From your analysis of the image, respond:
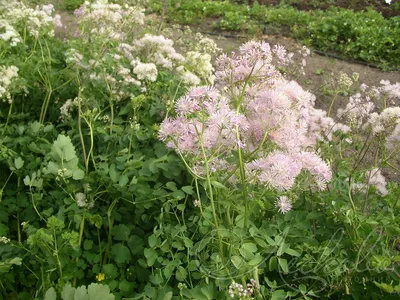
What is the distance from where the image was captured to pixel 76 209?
6.95ft

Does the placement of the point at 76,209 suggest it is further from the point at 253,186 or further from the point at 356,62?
the point at 356,62

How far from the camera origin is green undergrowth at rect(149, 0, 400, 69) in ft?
20.5

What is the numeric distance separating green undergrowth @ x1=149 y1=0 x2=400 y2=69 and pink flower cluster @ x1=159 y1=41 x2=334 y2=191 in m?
4.50

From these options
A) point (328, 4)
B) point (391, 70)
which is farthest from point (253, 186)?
point (328, 4)

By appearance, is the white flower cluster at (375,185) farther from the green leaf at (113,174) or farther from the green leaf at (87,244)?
the green leaf at (87,244)

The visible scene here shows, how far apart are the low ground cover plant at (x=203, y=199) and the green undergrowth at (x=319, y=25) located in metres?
3.69

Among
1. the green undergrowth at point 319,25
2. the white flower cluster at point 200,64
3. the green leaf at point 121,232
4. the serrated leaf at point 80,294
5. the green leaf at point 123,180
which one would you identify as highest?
the serrated leaf at point 80,294

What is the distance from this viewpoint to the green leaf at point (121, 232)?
2.12 m

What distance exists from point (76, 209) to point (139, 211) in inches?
10.2

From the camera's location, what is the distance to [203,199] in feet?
6.73

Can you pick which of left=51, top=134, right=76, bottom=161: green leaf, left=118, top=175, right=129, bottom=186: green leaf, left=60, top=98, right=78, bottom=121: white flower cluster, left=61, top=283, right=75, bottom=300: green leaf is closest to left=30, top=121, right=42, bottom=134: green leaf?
left=60, top=98, right=78, bottom=121: white flower cluster

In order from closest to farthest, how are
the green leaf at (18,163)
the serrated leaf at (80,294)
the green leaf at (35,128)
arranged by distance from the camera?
the serrated leaf at (80,294), the green leaf at (18,163), the green leaf at (35,128)

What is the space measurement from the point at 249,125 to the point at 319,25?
18.3ft

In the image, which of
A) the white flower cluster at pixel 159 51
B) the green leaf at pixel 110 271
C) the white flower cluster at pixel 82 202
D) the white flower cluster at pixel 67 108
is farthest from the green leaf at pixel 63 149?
the white flower cluster at pixel 159 51
